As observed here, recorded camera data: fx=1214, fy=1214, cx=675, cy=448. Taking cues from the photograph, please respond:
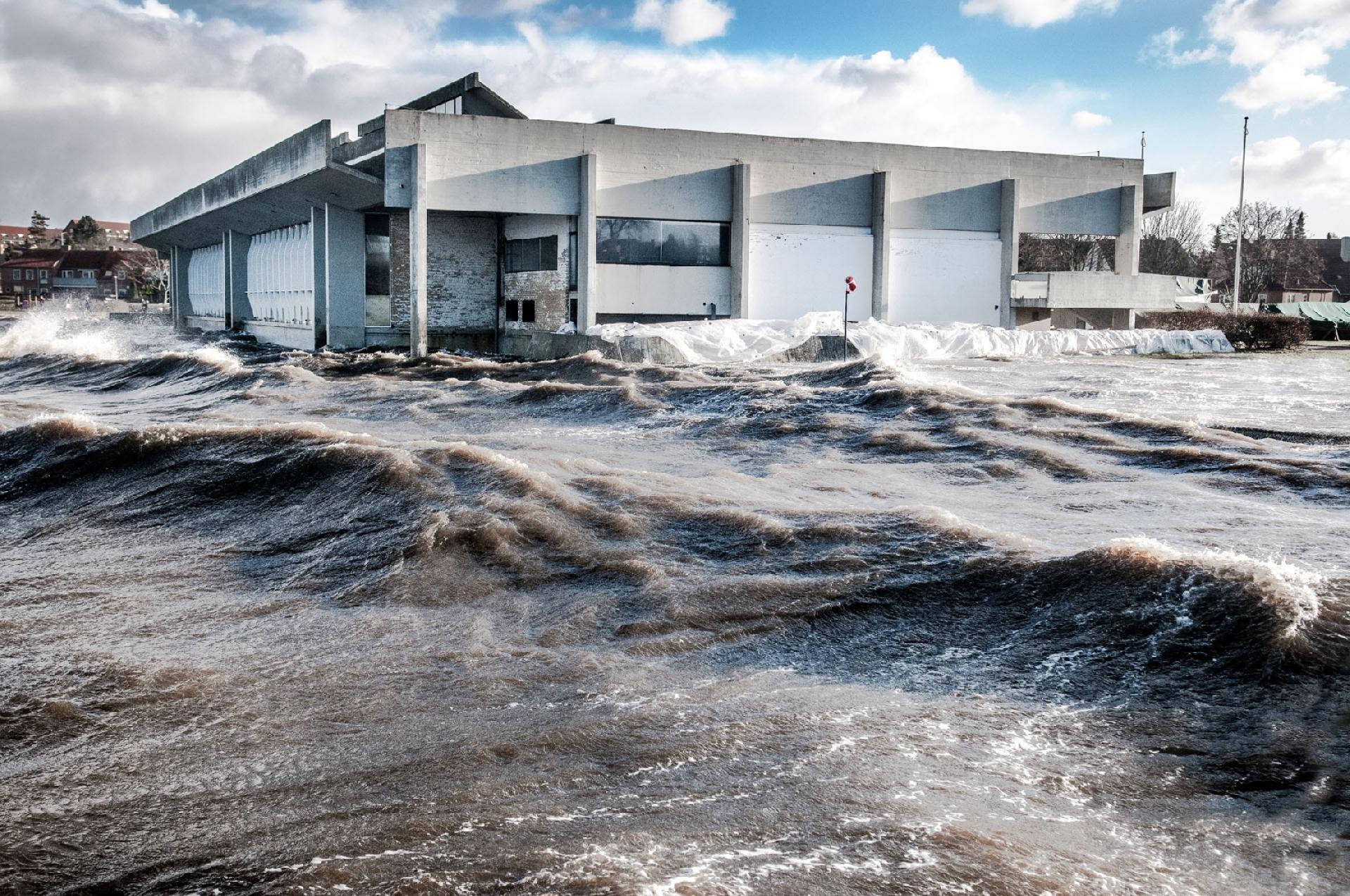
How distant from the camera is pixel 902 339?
3316cm

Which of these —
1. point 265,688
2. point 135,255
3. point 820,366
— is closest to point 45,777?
point 265,688

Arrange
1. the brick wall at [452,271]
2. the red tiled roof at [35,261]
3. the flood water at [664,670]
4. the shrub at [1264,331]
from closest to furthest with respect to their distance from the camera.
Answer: the flood water at [664,670] < the brick wall at [452,271] < the shrub at [1264,331] < the red tiled roof at [35,261]

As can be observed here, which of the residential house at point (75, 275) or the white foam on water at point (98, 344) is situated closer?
the white foam on water at point (98, 344)

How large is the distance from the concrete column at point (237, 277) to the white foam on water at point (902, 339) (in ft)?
88.9

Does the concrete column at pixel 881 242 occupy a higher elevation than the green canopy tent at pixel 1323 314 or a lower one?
higher

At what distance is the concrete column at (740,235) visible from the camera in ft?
118

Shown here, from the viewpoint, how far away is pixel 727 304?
36.4m

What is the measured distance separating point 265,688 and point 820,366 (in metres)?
23.3

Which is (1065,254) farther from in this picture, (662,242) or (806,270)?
(662,242)

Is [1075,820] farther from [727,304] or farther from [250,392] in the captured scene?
[727,304]

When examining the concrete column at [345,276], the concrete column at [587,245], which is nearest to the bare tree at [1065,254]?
the concrete column at [587,245]

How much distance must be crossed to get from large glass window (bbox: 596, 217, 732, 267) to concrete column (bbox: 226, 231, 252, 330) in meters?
24.7

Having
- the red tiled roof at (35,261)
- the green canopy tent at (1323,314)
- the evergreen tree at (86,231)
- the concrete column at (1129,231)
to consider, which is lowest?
the green canopy tent at (1323,314)

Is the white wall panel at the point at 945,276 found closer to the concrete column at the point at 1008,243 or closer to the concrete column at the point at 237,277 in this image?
the concrete column at the point at 1008,243
